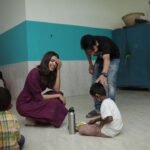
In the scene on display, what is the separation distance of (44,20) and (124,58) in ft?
6.66

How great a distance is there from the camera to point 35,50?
490cm

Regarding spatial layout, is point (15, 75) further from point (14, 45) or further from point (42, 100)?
point (42, 100)

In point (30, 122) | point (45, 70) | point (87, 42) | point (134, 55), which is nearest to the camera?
point (45, 70)

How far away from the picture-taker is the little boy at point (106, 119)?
86.4 inches

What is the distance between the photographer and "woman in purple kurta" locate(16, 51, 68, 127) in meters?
2.70

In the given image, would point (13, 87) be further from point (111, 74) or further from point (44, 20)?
point (111, 74)

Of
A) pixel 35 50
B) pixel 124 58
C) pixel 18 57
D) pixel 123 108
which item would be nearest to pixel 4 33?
pixel 18 57

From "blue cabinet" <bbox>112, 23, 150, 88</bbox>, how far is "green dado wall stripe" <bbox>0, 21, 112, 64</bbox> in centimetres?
63

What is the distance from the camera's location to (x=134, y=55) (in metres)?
5.70

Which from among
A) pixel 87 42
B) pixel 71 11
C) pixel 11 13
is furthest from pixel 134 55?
pixel 87 42

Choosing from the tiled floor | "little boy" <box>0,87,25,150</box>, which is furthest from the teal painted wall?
"little boy" <box>0,87,25,150</box>

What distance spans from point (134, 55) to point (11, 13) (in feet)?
9.07

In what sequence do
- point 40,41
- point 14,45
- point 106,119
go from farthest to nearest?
point 14,45 < point 40,41 < point 106,119

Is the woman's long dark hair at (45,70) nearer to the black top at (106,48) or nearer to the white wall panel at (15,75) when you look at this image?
the black top at (106,48)
